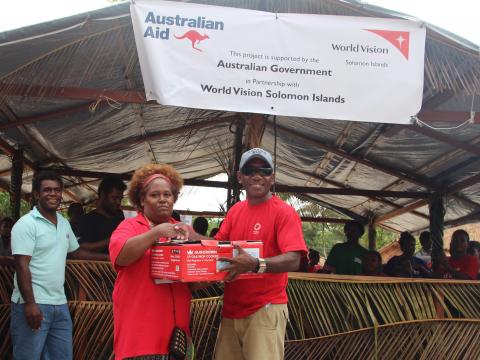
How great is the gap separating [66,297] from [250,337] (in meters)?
1.76

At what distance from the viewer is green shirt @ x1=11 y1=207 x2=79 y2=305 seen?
334 centimetres

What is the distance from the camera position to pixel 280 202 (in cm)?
283

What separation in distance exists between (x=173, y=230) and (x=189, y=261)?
159mm

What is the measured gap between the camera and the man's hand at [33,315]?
10.7ft

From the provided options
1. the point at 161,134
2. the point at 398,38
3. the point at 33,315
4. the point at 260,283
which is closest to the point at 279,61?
the point at 398,38

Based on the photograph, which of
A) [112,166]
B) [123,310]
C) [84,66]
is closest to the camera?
[123,310]

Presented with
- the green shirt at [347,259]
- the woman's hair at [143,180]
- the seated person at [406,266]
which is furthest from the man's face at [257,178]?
the seated person at [406,266]

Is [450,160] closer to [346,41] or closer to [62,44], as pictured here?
[346,41]

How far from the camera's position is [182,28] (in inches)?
144

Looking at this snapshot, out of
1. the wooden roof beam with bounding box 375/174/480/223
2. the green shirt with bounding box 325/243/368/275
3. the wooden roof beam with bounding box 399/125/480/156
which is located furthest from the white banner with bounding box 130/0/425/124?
the wooden roof beam with bounding box 375/174/480/223

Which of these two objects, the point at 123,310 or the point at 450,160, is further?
the point at 450,160

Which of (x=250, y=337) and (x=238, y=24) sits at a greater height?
(x=238, y=24)

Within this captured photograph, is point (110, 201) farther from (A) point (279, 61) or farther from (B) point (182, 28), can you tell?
(A) point (279, 61)

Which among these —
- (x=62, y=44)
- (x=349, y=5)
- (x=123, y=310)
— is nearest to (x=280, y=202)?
(x=123, y=310)
